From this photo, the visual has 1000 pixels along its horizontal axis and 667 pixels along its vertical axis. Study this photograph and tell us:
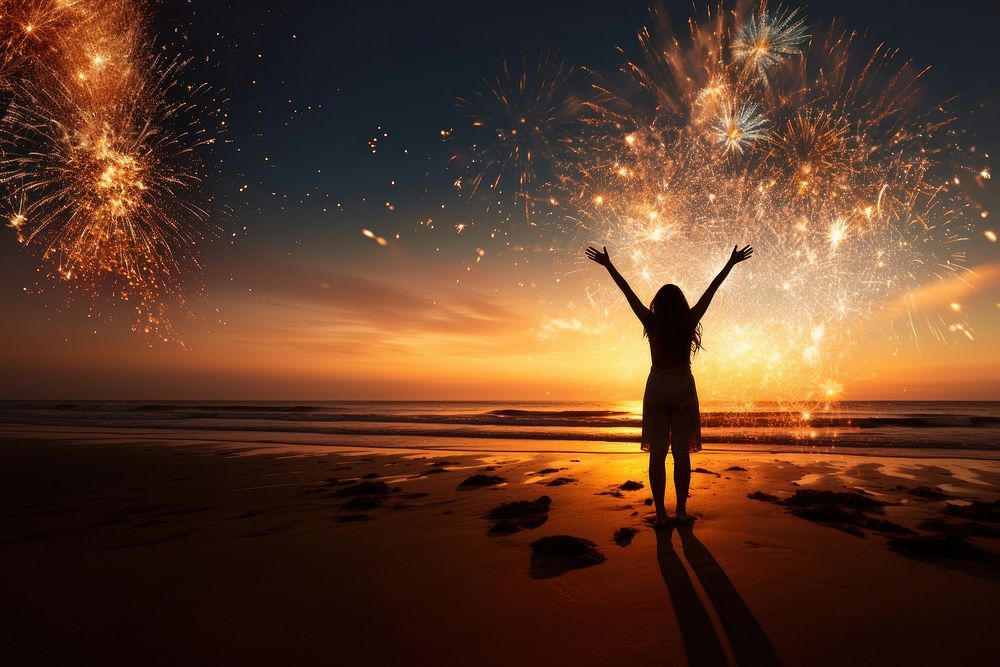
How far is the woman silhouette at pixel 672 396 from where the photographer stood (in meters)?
4.20

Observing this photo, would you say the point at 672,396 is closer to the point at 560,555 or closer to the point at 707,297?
the point at 707,297

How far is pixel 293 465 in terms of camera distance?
9.30m

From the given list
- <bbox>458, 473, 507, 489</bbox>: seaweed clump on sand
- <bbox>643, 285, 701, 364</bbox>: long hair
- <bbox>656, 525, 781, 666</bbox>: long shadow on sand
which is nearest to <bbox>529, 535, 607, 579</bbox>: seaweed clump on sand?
<bbox>656, 525, 781, 666</bbox>: long shadow on sand

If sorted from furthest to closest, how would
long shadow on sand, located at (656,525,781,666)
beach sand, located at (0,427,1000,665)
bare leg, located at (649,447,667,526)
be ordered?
bare leg, located at (649,447,667,526) < beach sand, located at (0,427,1000,665) < long shadow on sand, located at (656,525,781,666)

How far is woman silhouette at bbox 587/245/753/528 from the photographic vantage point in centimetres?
420

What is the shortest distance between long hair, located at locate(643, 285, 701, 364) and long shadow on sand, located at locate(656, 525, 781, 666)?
161 centimetres

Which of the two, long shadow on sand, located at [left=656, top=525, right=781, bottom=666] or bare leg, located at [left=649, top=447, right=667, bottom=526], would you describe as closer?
long shadow on sand, located at [left=656, top=525, right=781, bottom=666]

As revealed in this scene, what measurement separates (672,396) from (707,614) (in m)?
1.99

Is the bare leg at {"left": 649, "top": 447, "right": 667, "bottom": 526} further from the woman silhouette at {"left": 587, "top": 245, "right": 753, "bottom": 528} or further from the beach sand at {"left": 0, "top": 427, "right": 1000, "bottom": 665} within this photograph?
the beach sand at {"left": 0, "top": 427, "right": 1000, "bottom": 665}

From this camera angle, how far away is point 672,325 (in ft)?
14.1

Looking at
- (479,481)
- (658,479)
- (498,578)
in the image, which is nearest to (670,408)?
(658,479)

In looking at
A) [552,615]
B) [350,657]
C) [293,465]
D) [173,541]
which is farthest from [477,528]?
[293,465]

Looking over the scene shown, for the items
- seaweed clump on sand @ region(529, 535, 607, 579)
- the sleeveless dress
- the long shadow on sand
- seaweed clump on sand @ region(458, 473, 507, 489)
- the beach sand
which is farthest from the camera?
seaweed clump on sand @ region(458, 473, 507, 489)

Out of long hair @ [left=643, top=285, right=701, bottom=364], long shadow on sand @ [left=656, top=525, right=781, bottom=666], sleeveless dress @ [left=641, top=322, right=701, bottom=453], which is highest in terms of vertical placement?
long hair @ [left=643, top=285, right=701, bottom=364]
